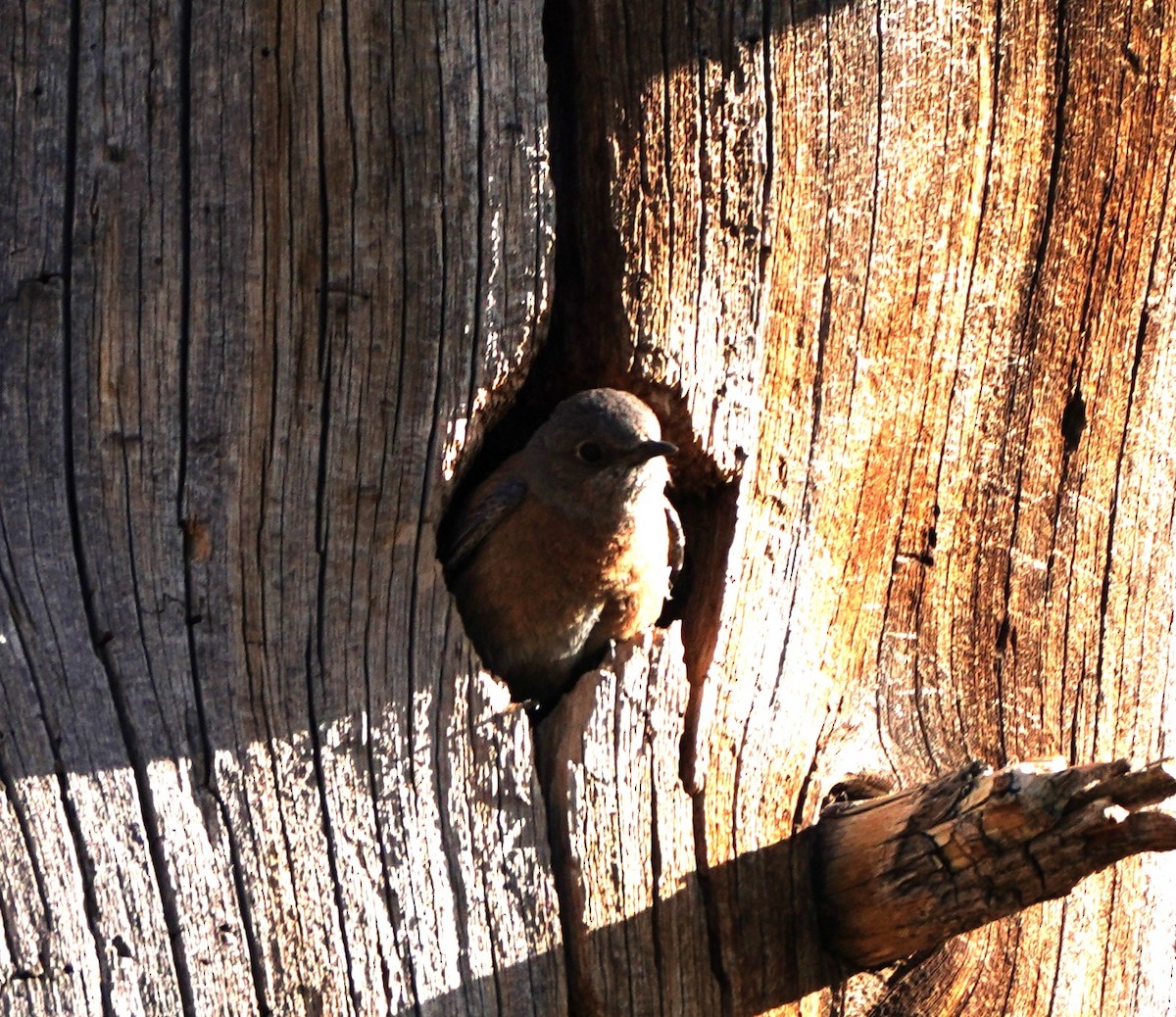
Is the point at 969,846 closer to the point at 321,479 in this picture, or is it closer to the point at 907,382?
the point at 907,382

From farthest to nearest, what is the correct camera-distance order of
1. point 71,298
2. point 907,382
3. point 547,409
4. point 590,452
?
point 547,409
point 590,452
point 907,382
point 71,298

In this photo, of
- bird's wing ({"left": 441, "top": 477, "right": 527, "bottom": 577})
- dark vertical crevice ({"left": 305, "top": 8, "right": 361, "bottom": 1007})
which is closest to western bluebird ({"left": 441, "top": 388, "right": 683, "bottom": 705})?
bird's wing ({"left": 441, "top": 477, "right": 527, "bottom": 577})

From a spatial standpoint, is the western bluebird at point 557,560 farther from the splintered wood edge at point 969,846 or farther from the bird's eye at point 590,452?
the splintered wood edge at point 969,846

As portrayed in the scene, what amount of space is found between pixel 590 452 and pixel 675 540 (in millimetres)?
425

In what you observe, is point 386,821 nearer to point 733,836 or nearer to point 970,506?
point 733,836

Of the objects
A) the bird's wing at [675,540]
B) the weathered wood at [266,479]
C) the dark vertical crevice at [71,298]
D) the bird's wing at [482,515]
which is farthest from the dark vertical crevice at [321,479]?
the bird's wing at [675,540]

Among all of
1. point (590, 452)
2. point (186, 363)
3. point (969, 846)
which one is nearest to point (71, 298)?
point (186, 363)

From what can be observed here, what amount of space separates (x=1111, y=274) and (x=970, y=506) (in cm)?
79

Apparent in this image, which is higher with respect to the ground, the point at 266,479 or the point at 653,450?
the point at 653,450

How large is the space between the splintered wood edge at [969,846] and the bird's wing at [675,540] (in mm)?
880

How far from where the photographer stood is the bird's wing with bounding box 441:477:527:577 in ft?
14.4

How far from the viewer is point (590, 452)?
4293 mm

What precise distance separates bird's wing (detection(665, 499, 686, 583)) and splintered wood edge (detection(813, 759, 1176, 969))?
880mm

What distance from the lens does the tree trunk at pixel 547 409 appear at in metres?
3.47
